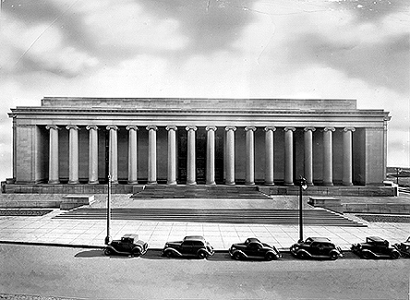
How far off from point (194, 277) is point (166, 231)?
6.66 m

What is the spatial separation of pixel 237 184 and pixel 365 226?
732 inches

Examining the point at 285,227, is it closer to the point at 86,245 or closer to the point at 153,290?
the point at 153,290

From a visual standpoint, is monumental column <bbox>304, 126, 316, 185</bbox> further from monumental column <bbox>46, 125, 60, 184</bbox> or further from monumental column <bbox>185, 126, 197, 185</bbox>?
monumental column <bbox>46, 125, 60, 184</bbox>

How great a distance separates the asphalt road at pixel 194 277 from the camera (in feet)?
32.0

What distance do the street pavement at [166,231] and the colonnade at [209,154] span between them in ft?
44.4

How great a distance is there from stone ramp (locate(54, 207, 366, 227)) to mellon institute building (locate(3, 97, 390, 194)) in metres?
11.1

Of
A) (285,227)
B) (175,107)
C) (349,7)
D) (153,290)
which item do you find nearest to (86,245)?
(153,290)

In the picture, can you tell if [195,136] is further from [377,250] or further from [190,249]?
[377,250]

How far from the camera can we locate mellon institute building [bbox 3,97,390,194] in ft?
111

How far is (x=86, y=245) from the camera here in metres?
14.4

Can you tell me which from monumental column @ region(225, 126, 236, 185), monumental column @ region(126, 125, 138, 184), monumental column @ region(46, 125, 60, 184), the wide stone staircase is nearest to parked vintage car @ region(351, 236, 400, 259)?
the wide stone staircase

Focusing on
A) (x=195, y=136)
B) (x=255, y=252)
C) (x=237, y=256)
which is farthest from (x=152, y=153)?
(x=255, y=252)

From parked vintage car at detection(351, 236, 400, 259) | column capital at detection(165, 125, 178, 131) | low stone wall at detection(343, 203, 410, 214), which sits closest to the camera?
parked vintage car at detection(351, 236, 400, 259)

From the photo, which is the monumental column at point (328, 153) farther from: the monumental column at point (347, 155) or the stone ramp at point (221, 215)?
the stone ramp at point (221, 215)
